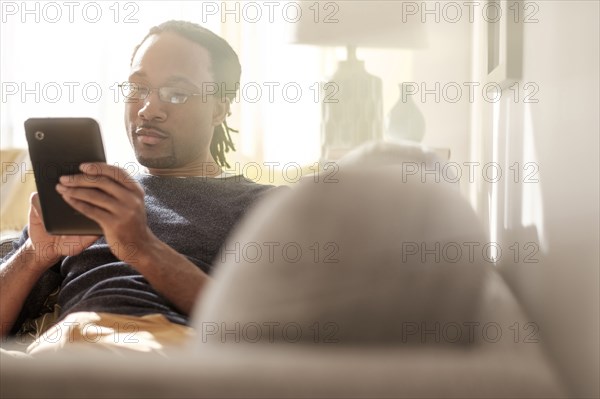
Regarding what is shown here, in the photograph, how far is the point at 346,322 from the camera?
855mm

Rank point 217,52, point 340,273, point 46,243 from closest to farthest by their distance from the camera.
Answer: point 340,273 → point 46,243 → point 217,52

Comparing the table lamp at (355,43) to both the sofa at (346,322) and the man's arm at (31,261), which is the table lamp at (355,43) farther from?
the sofa at (346,322)

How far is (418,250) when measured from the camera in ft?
2.89

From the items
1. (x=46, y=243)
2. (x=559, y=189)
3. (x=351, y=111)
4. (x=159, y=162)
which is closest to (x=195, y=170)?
(x=159, y=162)

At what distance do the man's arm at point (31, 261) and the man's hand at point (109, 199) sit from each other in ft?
0.42

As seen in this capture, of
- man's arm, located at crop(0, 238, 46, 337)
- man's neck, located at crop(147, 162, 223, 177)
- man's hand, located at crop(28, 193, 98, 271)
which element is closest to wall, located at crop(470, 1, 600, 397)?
man's neck, located at crop(147, 162, 223, 177)

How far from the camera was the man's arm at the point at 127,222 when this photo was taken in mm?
1188

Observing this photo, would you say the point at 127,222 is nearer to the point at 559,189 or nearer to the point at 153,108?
the point at 153,108

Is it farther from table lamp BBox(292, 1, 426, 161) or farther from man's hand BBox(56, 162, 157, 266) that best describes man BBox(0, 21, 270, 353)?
table lamp BBox(292, 1, 426, 161)

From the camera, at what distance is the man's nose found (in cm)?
158

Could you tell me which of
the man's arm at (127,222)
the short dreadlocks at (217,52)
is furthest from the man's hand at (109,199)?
the short dreadlocks at (217,52)

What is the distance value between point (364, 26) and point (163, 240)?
3.27 feet

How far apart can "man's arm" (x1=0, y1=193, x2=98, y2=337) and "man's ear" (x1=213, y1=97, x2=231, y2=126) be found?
1.82ft

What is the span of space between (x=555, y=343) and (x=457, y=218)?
278 millimetres
